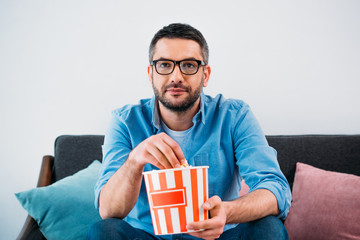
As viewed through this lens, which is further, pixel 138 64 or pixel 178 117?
pixel 138 64

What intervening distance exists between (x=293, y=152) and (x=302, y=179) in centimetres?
20

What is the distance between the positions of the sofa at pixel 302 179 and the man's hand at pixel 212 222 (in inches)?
36.5

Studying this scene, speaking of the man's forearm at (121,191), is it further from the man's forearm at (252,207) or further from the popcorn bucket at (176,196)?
the man's forearm at (252,207)

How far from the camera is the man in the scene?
2.99ft

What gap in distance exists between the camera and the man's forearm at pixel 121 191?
2.71 feet

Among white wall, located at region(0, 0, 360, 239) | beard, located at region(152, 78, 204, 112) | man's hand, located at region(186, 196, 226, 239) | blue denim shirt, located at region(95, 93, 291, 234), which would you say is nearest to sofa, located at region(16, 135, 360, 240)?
white wall, located at region(0, 0, 360, 239)

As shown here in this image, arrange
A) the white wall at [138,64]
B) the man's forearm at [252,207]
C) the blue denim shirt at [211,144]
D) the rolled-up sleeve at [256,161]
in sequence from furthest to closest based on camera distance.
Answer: the white wall at [138,64] → the blue denim shirt at [211,144] → the rolled-up sleeve at [256,161] → the man's forearm at [252,207]

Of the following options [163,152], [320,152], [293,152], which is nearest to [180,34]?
[163,152]

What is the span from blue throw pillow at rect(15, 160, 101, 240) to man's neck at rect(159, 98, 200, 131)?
0.66 m

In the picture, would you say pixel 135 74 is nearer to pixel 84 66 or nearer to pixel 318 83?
pixel 84 66

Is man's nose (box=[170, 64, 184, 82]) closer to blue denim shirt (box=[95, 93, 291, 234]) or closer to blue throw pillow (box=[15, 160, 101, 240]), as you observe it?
blue denim shirt (box=[95, 93, 291, 234])

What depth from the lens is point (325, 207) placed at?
4.48 ft

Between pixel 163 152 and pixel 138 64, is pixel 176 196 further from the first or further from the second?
pixel 138 64

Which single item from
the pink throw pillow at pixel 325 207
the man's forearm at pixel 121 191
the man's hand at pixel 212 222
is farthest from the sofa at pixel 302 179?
the man's hand at pixel 212 222
